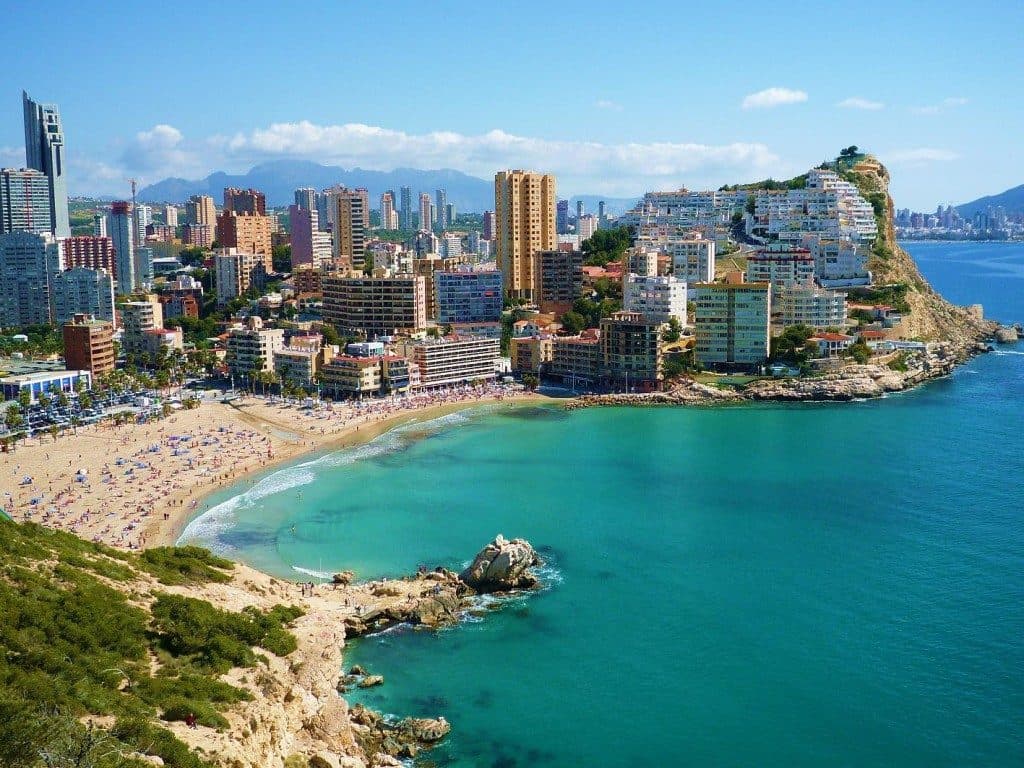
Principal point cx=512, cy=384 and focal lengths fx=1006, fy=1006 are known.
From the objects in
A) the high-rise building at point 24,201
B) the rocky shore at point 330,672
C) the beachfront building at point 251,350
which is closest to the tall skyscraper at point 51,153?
the high-rise building at point 24,201

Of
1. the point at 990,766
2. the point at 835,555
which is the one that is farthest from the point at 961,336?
the point at 990,766

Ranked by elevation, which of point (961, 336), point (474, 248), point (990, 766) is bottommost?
point (990, 766)

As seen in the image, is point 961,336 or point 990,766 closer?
point 990,766

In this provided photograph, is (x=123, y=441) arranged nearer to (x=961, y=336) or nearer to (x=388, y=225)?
(x=961, y=336)

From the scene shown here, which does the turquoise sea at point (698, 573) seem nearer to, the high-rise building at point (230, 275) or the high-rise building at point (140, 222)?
the high-rise building at point (230, 275)

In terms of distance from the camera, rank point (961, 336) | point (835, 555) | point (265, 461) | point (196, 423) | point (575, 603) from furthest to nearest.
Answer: point (961, 336) → point (196, 423) → point (265, 461) → point (835, 555) → point (575, 603)

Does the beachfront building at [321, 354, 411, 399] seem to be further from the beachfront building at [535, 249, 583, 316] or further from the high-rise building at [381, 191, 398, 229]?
the high-rise building at [381, 191, 398, 229]

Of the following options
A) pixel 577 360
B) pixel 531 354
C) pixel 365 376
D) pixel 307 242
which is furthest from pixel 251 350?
pixel 307 242
